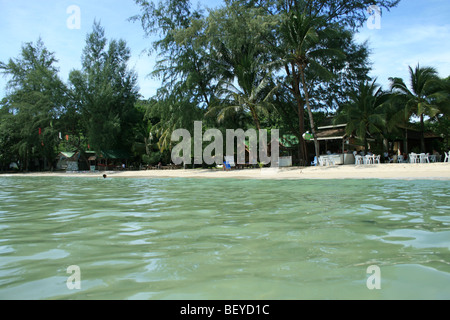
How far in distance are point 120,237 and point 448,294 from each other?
3425mm

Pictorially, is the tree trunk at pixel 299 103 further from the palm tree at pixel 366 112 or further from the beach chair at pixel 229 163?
the beach chair at pixel 229 163

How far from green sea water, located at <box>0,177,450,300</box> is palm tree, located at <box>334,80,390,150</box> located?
53.5 ft

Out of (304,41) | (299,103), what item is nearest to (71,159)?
(299,103)

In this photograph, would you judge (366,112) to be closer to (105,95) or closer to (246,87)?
(246,87)

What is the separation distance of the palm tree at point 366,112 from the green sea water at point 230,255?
16311 mm

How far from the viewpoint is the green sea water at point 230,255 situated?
2367mm

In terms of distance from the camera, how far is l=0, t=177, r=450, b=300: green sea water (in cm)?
237

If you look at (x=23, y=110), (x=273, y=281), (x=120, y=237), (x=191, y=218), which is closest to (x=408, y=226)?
(x=273, y=281)

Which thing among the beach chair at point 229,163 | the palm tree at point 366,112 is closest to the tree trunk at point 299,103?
the palm tree at point 366,112

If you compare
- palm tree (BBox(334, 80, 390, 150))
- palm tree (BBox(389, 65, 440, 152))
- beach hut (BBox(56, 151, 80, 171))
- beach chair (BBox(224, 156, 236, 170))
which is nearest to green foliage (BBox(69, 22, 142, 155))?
beach hut (BBox(56, 151, 80, 171))

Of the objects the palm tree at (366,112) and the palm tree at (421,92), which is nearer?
the palm tree at (421,92)

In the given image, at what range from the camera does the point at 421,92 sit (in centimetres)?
2083

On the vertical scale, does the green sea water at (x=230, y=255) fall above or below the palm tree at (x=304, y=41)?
below

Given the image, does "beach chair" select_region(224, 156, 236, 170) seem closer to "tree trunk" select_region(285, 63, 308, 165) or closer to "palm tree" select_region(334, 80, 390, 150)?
"tree trunk" select_region(285, 63, 308, 165)
